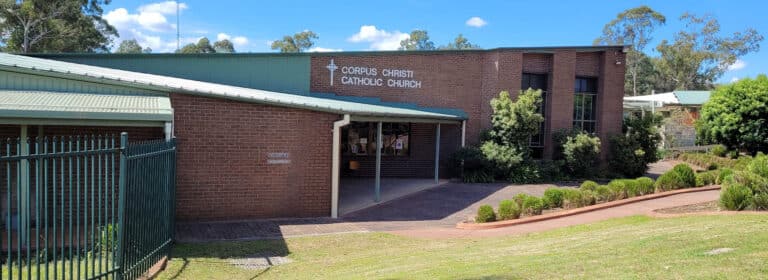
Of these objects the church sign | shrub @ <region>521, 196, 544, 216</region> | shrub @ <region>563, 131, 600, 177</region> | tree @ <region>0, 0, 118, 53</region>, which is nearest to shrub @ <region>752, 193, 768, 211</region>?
shrub @ <region>521, 196, 544, 216</region>

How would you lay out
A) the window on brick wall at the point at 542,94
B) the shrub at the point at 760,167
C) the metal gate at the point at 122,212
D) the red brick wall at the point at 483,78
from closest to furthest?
1. the metal gate at the point at 122,212
2. the shrub at the point at 760,167
3. the red brick wall at the point at 483,78
4. the window on brick wall at the point at 542,94

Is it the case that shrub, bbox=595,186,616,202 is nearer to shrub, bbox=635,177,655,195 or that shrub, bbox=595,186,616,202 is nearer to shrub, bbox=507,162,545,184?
shrub, bbox=635,177,655,195

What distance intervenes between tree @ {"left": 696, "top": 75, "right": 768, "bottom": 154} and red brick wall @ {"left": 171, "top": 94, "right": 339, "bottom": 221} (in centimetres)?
1966

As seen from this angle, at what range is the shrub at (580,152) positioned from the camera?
63.5 ft

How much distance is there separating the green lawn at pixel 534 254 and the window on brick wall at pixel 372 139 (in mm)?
9190

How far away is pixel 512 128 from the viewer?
60.8ft

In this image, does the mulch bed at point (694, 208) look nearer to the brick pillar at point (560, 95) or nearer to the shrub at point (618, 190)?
the shrub at point (618, 190)

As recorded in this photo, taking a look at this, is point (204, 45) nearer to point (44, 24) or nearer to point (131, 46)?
point (131, 46)

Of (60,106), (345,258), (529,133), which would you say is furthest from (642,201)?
(60,106)

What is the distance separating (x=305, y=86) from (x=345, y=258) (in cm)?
1028

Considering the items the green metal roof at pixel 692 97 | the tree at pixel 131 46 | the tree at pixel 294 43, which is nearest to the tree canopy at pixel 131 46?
the tree at pixel 131 46

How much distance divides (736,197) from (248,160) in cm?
909

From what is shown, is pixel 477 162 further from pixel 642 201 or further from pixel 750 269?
pixel 750 269

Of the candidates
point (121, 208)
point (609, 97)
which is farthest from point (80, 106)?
point (609, 97)
